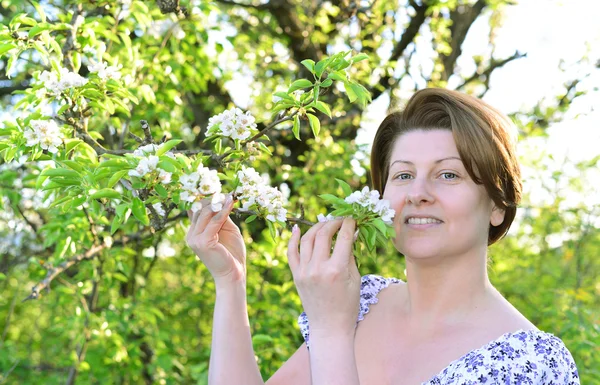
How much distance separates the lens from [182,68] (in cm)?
390

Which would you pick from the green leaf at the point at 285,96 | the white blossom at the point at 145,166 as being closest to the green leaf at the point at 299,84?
the green leaf at the point at 285,96

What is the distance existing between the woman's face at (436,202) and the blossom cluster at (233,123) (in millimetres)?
441

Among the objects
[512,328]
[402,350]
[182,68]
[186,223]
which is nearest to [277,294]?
[186,223]

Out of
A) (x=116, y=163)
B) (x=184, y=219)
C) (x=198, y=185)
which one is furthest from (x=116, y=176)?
(x=184, y=219)

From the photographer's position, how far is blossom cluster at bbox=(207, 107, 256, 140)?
1.84 m

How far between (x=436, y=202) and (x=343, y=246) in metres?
Result: 0.35

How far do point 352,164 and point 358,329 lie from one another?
1814mm

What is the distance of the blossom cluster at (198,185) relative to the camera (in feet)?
5.08

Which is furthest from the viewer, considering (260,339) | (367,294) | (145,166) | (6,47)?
(260,339)

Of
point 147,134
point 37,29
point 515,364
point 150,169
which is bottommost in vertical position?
point 515,364

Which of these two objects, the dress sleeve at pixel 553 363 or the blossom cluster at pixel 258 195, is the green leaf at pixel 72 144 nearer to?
the blossom cluster at pixel 258 195

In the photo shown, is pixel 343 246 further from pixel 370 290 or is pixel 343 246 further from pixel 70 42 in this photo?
pixel 70 42

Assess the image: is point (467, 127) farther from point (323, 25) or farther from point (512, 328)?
point (323, 25)

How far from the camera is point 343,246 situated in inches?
64.7
